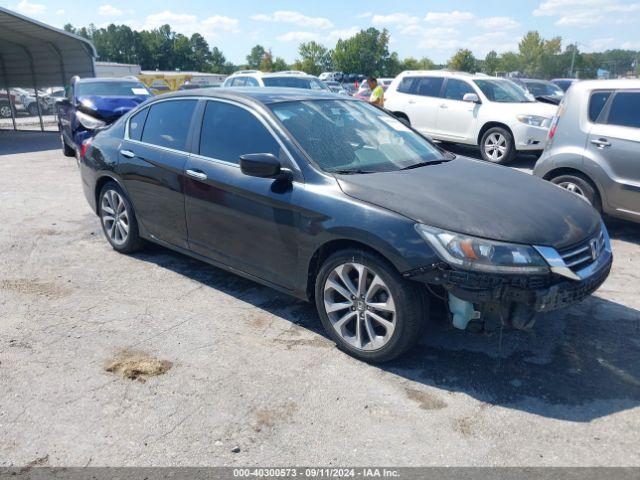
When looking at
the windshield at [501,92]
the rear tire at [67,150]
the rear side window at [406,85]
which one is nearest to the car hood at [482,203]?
the windshield at [501,92]

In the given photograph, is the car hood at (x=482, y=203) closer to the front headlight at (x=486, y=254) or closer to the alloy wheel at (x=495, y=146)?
the front headlight at (x=486, y=254)

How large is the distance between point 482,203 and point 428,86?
32.5ft

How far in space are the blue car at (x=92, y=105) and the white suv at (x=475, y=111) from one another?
6.02 meters

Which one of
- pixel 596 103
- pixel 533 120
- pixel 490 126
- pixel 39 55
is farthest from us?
pixel 39 55

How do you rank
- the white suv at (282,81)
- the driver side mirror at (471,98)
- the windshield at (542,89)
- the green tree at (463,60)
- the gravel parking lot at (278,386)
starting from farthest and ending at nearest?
the green tree at (463,60) < the windshield at (542,89) < the white suv at (282,81) < the driver side mirror at (471,98) < the gravel parking lot at (278,386)

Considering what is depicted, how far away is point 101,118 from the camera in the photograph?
11.1 metres

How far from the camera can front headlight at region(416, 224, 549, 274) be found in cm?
305

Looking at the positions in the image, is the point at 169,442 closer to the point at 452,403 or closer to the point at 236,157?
the point at 452,403

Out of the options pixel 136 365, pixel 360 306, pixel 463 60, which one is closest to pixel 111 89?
pixel 136 365

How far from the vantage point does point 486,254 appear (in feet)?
10.1

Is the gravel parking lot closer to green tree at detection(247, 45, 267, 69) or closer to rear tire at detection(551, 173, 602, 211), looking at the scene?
rear tire at detection(551, 173, 602, 211)

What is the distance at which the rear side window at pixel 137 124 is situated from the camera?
5172 millimetres

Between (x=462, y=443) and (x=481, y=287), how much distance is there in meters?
0.82

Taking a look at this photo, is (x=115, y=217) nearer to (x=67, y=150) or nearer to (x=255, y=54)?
(x=67, y=150)
